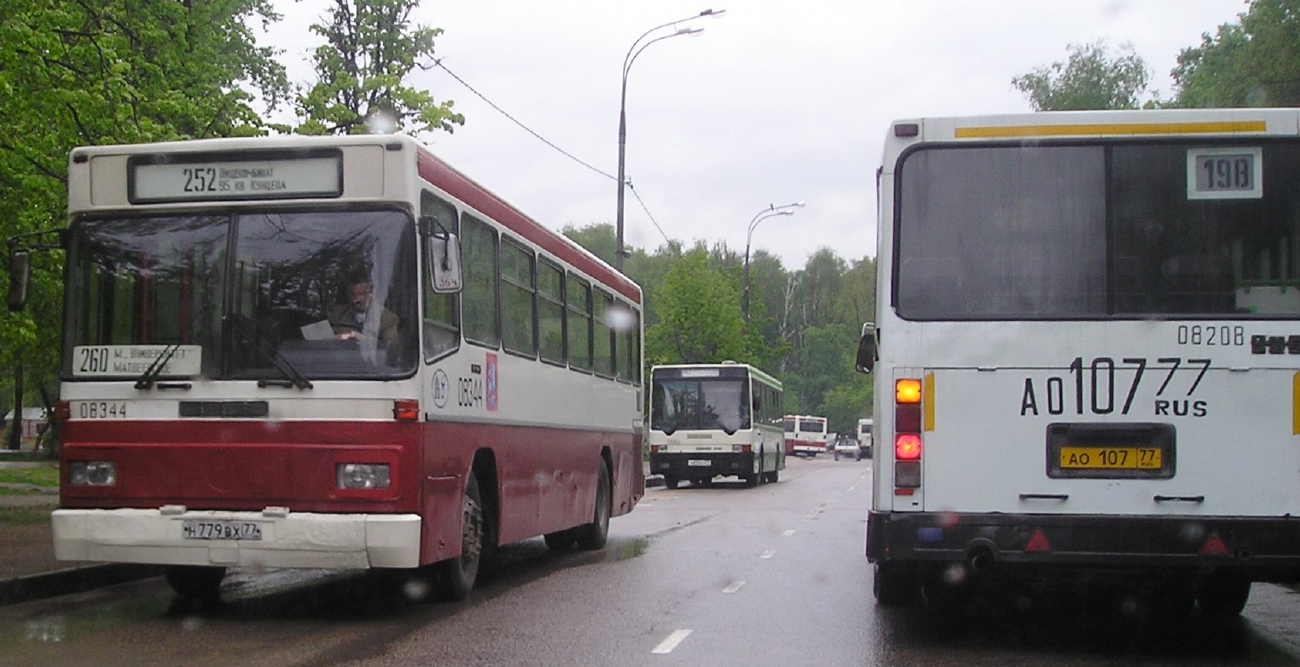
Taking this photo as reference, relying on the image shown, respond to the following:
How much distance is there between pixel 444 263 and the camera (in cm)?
981

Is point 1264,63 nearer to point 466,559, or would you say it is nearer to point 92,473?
point 466,559

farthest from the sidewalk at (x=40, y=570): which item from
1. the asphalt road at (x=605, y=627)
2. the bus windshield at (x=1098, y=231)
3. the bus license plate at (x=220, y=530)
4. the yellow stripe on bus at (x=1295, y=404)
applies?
the yellow stripe on bus at (x=1295, y=404)

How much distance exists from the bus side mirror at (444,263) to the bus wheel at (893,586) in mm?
3562

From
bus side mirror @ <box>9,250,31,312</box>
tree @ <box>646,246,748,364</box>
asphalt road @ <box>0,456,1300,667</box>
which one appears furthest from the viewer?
tree @ <box>646,246,748,364</box>

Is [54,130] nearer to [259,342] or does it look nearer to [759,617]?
[259,342]

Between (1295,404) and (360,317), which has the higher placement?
(360,317)

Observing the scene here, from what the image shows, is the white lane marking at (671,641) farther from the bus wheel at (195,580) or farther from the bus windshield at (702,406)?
the bus windshield at (702,406)

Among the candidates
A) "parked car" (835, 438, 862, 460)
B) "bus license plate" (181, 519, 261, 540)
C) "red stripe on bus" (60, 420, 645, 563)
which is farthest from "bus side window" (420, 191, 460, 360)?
"parked car" (835, 438, 862, 460)

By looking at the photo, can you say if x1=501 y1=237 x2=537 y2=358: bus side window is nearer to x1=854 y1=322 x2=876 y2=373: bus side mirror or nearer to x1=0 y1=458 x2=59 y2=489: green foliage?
x1=854 y1=322 x2=876 y2=373: bus side mirror

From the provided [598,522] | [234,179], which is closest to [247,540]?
[234,179]

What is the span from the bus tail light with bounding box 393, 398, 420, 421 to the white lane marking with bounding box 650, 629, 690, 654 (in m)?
2.03

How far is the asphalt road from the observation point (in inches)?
345

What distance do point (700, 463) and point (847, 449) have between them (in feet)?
225

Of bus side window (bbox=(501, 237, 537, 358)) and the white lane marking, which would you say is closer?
the white lane marking
